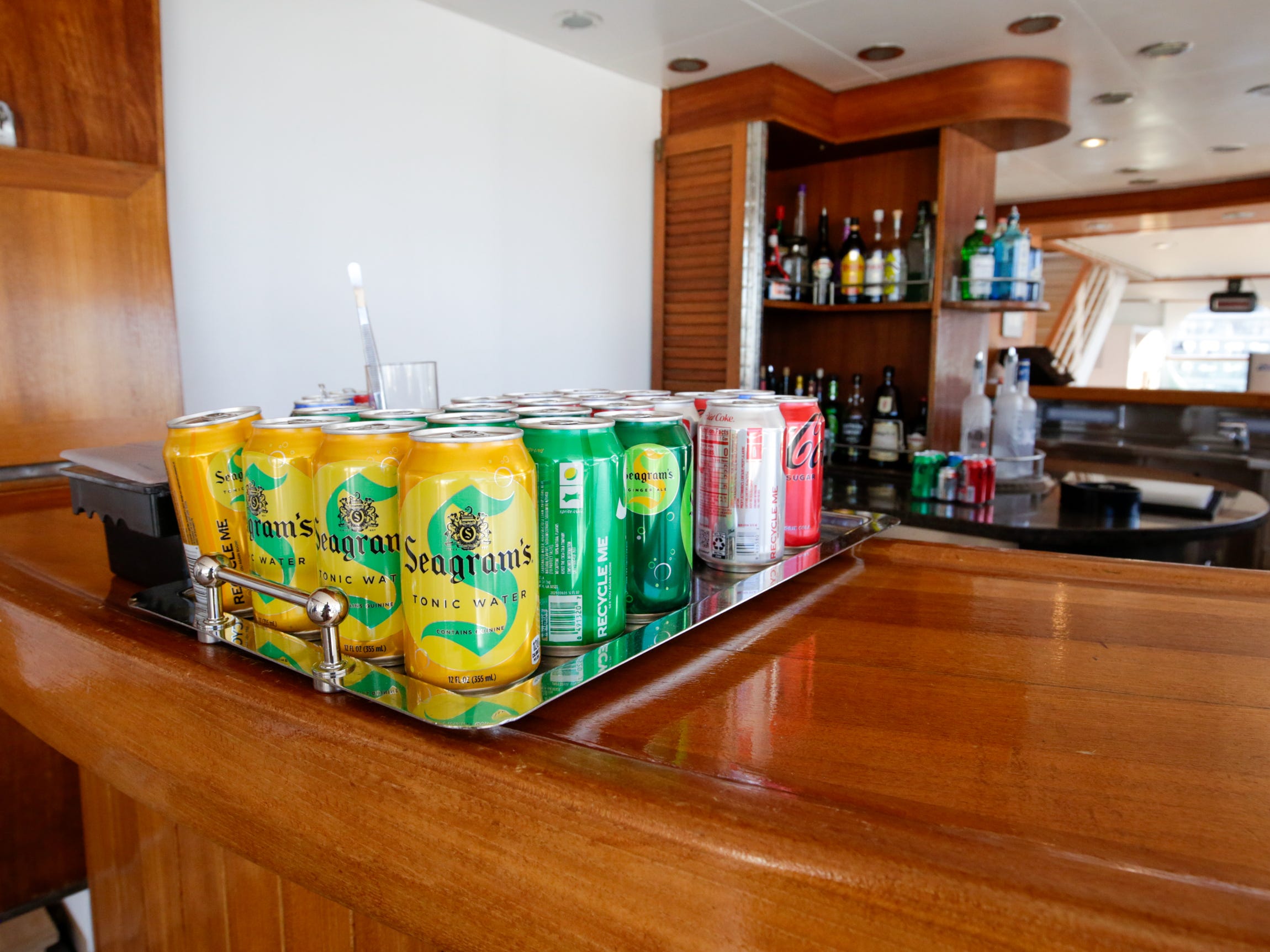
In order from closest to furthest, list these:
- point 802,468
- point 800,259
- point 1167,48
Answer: point 802,468 → point 1167,48 → point 800,259

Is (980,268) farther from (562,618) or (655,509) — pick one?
(562,618)

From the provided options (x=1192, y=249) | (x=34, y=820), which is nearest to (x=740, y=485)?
(x=34, y=820)

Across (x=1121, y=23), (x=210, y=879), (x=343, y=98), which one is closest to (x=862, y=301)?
(x=1121, y=23)

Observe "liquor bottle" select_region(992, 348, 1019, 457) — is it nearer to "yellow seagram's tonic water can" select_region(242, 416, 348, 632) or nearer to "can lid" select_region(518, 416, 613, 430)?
"can lid" select_region(518, 416, 613, 430)

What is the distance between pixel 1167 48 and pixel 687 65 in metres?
1.64

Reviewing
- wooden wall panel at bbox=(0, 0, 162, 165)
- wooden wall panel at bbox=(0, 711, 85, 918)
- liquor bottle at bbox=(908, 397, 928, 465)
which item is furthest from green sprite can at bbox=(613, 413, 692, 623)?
liquor bottle at bbox=(908, 397, 928, 465)

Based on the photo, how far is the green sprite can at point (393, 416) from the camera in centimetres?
74

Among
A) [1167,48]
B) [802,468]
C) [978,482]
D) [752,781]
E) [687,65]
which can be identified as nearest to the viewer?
[752,781]

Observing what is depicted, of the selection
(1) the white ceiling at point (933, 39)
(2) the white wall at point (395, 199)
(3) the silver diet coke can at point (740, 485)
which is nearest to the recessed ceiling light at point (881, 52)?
Answer: (1) the white ceiling at point (933, 39)

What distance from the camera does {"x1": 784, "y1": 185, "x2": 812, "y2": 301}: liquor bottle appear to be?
3381 millimetres

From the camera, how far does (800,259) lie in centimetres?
344

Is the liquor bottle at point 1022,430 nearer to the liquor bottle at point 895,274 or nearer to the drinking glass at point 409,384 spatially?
the liquor bottle at point 895,274

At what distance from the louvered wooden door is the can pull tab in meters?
2.51

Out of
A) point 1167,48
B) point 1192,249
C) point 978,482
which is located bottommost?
point 978,482
